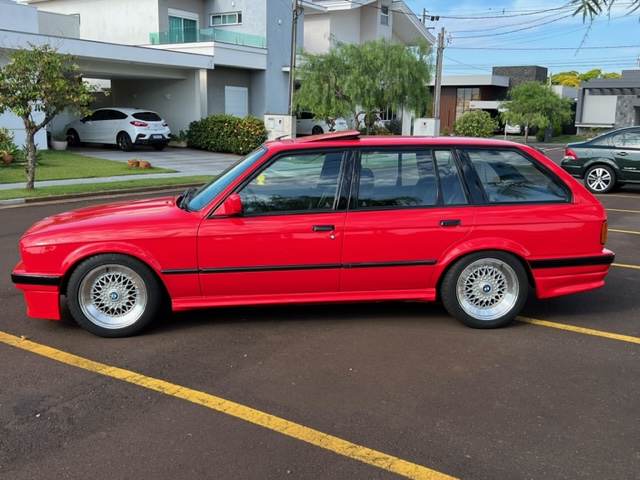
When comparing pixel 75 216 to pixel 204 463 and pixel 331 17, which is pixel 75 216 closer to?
pixel 204 463

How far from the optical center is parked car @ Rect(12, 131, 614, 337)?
4.78 m

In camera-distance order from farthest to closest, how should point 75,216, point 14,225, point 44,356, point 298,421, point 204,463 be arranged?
point 14,225 → point 75,216 → point 44,356 → point 298,421 → point 204,463

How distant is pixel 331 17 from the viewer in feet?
122

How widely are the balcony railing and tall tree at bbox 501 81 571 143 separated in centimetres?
2133

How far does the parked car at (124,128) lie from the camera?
24406mm

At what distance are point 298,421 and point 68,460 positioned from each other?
1269mm

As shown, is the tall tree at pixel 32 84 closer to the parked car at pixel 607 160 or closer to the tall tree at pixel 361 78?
the parked car at pixel 607 160

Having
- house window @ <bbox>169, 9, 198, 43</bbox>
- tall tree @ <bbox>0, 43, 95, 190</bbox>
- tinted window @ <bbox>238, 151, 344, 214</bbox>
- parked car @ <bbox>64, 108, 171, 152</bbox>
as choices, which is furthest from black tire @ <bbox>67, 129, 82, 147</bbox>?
tinted window @ <bbox>238, 151, 344, 214</bbox>

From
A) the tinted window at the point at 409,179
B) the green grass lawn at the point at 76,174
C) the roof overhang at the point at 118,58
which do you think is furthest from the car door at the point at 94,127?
the tinted window at the point at 409,179

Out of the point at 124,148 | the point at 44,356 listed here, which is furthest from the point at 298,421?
the point at 124,148

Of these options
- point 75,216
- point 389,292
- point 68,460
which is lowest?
point 68,460

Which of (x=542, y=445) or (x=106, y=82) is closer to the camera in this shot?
(x=542, y=445)

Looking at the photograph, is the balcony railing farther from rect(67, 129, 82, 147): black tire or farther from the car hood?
the car hood

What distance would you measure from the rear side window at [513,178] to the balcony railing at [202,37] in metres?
25.0
